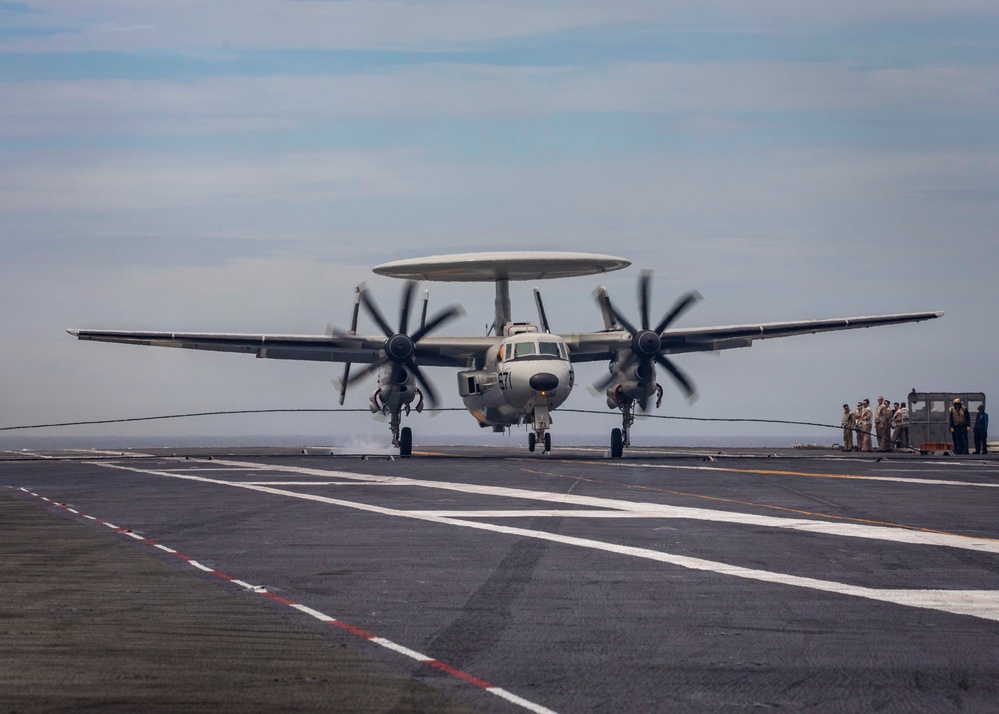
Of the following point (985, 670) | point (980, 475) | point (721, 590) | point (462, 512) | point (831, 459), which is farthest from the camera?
point (831, 459)

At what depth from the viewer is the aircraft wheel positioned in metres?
42.3

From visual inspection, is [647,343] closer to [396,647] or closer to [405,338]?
[405,338]

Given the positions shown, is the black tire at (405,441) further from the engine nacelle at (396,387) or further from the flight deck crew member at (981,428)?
the flight deck crew member at (981,428)

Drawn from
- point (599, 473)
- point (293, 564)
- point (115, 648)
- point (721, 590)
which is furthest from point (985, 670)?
point (599, 473)

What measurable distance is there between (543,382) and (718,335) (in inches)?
388

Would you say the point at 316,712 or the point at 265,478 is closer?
the point at 316,712

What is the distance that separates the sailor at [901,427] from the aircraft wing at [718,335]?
6513 mm

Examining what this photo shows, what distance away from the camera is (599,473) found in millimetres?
31781

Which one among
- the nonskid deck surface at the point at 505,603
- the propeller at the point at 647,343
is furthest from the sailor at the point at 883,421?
the nonskid deck surface at the point at 505,603

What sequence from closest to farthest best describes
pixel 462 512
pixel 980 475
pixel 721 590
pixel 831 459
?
pixel 721 590
pixel 462 512
pixel 980 475
pixel 831 459

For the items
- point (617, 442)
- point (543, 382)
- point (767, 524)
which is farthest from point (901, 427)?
point (767, 524)

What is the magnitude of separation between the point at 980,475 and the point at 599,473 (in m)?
10.3

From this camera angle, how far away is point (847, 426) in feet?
180

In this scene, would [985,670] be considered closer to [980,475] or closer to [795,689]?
[795,689]
